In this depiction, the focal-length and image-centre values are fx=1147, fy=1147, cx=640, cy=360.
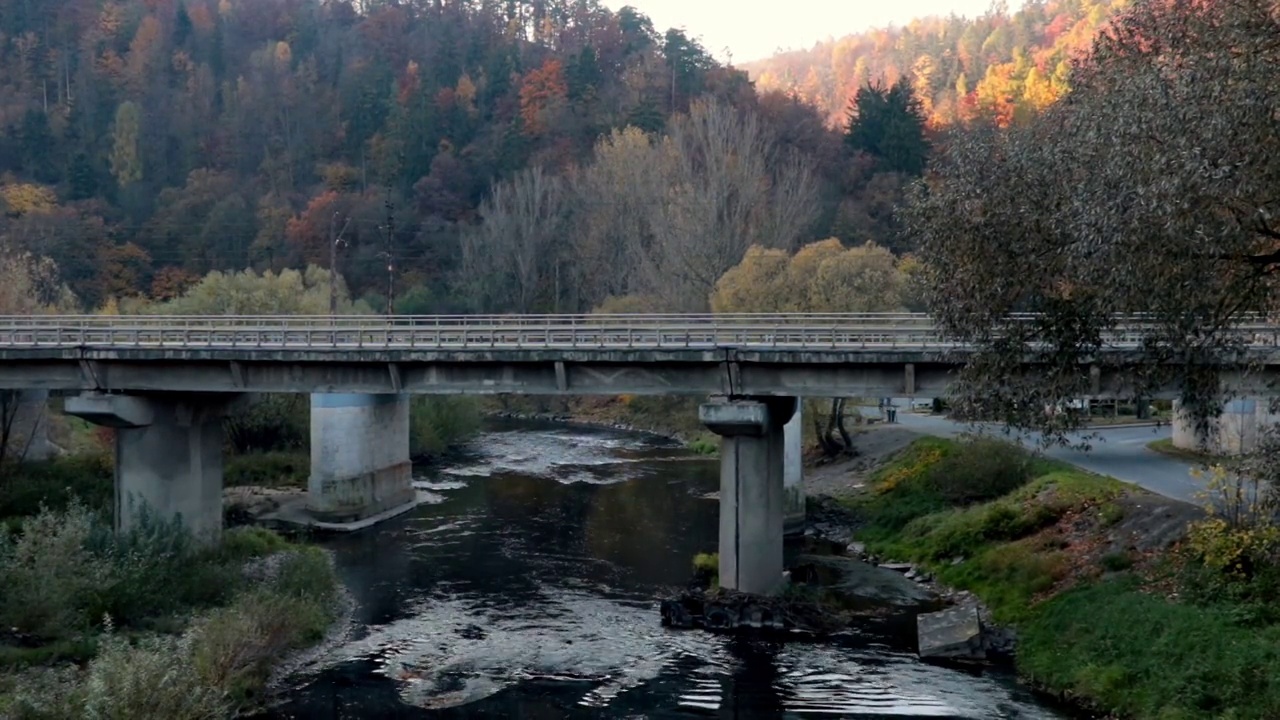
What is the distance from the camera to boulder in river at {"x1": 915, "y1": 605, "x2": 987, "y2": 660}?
28.5 meters

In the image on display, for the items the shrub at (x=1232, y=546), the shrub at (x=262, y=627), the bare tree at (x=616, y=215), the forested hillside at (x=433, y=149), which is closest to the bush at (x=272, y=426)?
the forested hillside at (x=433, y=149)

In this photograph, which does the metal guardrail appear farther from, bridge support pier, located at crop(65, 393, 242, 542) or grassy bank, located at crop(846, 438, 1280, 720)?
grassy bank, located at crop(846, 438, 1280, 720)

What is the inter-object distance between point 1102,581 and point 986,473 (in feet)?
46.4

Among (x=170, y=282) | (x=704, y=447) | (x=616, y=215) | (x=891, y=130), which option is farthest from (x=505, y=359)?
(x=891, y=130)

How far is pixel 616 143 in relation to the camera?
9356cm

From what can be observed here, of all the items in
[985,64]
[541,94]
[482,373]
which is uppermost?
[985,64]

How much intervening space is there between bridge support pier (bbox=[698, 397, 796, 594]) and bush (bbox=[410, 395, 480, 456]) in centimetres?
3317

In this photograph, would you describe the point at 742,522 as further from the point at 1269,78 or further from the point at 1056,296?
the point at 1269,78

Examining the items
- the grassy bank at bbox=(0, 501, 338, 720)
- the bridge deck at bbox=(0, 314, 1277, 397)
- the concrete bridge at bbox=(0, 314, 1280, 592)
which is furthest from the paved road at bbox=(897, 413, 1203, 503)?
the grassy bank at bbox=(0, 501, 338, 720)

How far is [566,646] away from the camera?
29.6 meters

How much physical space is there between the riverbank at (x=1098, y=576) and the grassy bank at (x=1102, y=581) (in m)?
0.04

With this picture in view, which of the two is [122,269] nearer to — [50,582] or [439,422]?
[439,422]

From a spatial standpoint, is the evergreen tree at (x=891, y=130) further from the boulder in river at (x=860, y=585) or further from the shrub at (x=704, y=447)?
the boulder in river at (x=860, y=585)

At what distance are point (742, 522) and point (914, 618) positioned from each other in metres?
5.48
